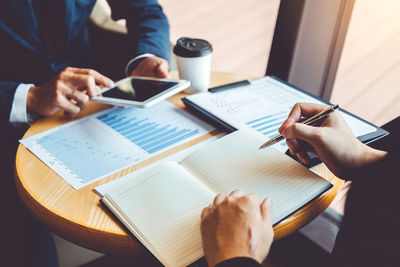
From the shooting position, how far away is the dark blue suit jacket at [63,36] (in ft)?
3.91

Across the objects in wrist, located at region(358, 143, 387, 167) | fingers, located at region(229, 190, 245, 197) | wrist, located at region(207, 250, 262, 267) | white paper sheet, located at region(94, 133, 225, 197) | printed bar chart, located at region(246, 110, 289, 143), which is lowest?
white paper sheet, located at region(94, 133, 225, 197)

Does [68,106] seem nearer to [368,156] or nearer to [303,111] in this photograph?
[303,111]

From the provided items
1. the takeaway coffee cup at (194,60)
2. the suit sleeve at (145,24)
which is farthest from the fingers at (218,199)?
the suit sleeve at (145,24)

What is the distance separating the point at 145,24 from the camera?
4.62ft

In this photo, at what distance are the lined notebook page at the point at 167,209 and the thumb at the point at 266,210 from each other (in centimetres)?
11

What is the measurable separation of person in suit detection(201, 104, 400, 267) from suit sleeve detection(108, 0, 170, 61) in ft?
2.73

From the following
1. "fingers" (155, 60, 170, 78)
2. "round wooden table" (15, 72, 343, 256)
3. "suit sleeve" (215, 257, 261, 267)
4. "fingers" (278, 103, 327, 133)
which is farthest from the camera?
"fingers" (155, 60, 170, 78)

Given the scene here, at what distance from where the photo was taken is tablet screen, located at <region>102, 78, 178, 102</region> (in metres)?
0.94

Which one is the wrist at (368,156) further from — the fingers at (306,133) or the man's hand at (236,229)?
the man's hand at (236,229)

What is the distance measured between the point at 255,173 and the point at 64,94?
→ 0.64 m

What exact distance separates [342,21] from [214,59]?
1.20m

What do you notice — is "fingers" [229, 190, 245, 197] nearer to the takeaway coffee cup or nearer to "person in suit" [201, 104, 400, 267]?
"person in suit" [201, 104, 400, 267]

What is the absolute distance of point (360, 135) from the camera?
79 centimetres

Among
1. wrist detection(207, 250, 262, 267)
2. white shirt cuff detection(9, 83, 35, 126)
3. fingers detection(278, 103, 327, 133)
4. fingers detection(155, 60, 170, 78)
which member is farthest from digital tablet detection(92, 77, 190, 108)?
wrist detection(207, 250, 262, 267)
